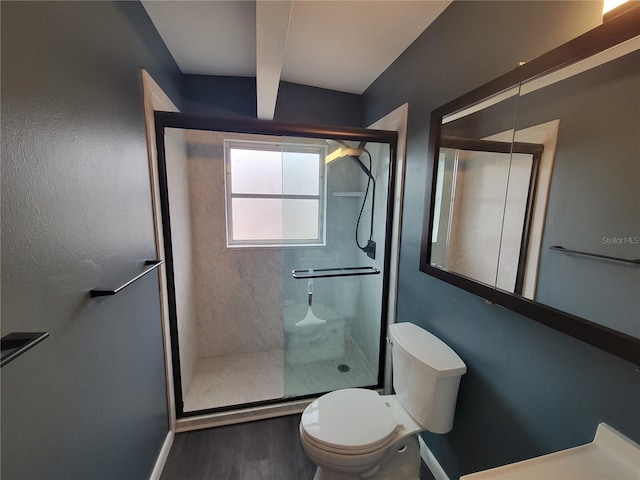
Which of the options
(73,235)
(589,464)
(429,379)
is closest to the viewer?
(589,464)

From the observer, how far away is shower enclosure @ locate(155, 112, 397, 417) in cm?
184

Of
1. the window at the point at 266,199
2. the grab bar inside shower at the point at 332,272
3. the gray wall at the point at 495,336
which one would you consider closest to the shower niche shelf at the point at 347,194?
the window at the point at 266,199

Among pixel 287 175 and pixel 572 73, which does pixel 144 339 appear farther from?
pixel 572 73

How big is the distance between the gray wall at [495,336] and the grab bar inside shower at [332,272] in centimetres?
39

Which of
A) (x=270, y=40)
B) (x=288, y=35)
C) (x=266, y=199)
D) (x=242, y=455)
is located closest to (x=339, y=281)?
(x=266, y=199)

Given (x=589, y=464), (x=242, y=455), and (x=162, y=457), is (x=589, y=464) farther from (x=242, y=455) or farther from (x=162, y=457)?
(x=162, y=457)

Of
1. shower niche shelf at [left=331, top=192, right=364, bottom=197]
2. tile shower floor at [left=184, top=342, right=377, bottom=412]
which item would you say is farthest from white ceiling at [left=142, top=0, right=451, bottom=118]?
tile shower floor at [left=184, top=342, right=377, bottom=412]

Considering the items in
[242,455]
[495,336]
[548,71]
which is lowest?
[242,455]

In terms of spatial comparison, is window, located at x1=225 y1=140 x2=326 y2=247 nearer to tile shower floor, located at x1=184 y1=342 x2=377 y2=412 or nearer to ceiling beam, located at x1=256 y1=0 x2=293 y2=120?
ceiling beam, located at x1=256 y1=0 x2=293 y2=120

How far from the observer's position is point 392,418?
1.26 metres

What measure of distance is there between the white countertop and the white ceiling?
5.52ft

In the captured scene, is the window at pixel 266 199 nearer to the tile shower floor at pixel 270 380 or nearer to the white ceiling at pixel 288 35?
the white ceiling at pixel 288 35

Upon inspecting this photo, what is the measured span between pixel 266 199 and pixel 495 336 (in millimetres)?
2146

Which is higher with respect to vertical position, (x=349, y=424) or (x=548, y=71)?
(x=548, y=71)
